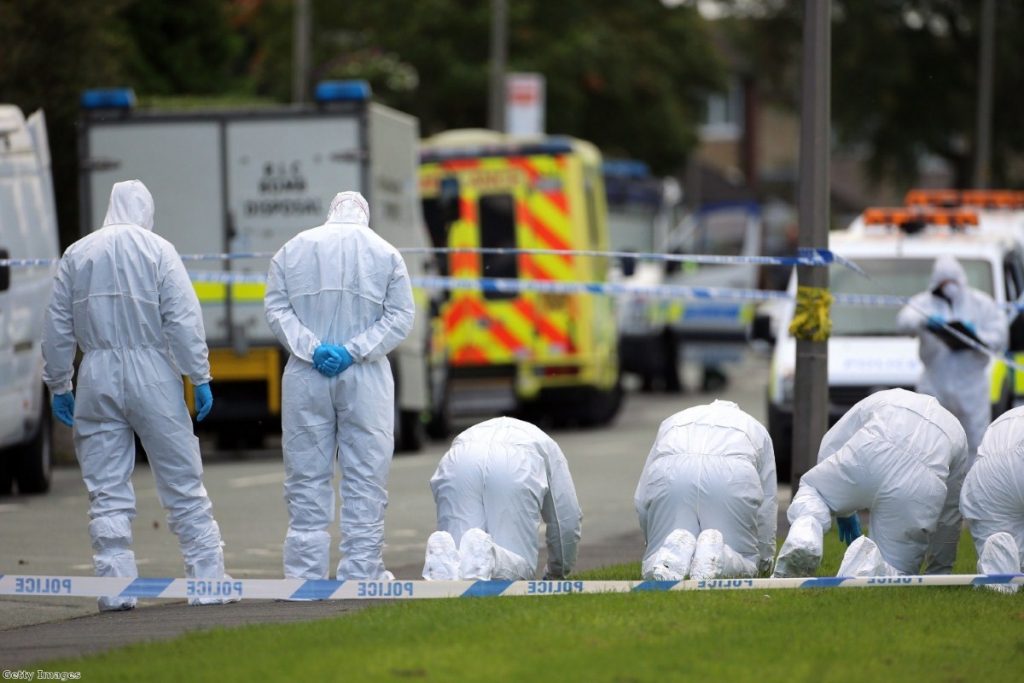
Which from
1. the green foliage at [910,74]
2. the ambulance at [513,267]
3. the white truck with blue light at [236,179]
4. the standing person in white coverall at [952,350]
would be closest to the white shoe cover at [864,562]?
the standing person in white coverall at [952,350]

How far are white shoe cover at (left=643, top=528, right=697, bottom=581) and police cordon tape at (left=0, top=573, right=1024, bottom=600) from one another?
10 cm

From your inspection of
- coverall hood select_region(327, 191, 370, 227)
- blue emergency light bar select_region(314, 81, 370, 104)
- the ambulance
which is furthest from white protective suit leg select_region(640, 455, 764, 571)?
the ambulance

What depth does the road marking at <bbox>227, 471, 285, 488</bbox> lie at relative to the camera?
1568cm

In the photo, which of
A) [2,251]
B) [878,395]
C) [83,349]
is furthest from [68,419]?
[2,251]

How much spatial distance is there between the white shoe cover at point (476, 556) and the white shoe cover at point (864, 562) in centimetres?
147

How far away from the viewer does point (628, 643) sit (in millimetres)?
7281

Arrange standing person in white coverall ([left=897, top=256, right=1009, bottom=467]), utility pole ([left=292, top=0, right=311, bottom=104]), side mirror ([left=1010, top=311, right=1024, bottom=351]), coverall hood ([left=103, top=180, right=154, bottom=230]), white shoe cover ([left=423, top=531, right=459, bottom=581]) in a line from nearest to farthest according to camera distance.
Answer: white shoe cover ([left=423, top=531, right=459, bottom=581]), coverall hood ([left=103, top=180, right=154, bottom=230]), standing person in white coverall ([left=897, top=256, right=1009, bottom=467]), side mirror ([left=1010, top=311, right=1024, bottom=351]), utility pole ([left=292, top=0, right=311, bottom=104])

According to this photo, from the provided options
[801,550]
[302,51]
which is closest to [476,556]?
[801,550]

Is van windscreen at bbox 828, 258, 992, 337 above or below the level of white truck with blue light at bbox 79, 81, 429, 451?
below

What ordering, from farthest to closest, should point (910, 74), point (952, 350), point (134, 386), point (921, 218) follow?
point (910, 74) → point (921, 218) → point (952, 350) → point (134, 386)

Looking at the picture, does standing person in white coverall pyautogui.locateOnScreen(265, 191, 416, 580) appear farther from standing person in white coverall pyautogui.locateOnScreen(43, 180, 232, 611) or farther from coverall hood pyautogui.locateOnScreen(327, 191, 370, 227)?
standing person in white coverall pyautogui.locateOnScreen(43, 180, 232, 611)

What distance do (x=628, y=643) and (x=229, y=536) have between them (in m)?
5.56

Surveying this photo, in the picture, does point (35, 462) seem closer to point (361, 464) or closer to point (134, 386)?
point (134, 386)

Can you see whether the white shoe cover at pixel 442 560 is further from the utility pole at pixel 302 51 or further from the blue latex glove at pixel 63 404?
the utility pole at pixel 302 51
